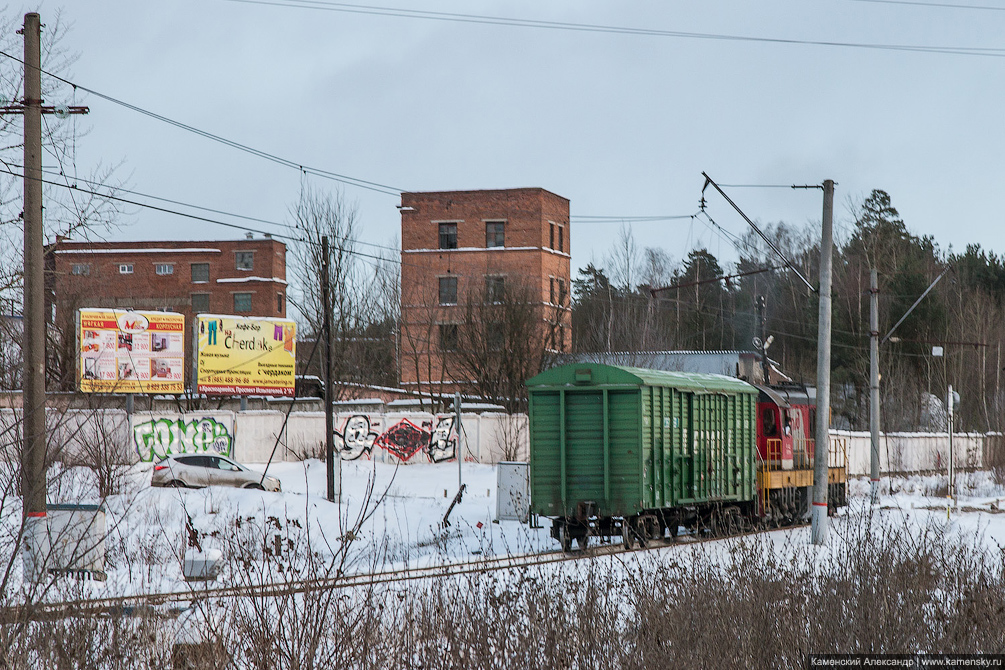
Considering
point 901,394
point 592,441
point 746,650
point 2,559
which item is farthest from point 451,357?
point 746,650

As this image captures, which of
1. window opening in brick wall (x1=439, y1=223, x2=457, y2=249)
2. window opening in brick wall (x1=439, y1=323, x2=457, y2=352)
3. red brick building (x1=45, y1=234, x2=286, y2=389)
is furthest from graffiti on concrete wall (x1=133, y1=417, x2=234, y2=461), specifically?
red brick building (x1=45, y1=234, x2=286, y2=389)

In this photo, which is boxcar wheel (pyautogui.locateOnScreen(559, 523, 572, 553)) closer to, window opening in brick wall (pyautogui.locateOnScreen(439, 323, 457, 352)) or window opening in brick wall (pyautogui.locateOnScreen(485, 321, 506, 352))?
window opening in brick wall (pyautogui.locateOnScreen(485, 321, 506, 352))

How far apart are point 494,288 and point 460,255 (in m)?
8.69

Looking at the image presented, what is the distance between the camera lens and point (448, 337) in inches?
2055

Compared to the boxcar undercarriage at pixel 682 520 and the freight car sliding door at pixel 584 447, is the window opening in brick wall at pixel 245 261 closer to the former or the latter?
the boxcar undercarriage at pixel 682 520

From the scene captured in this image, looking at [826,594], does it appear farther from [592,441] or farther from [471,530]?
[471,530]

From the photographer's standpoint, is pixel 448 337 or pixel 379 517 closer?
pixel 379 517

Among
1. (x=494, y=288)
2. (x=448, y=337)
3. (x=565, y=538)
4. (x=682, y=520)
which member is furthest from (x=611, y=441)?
(x=448, y=337)

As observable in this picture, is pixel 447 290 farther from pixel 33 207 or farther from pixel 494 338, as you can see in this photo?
pixel 33 207

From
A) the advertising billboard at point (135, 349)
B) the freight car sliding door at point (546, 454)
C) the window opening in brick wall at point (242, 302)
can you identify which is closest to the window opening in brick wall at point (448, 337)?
the advertising billboard at point (135, 349)

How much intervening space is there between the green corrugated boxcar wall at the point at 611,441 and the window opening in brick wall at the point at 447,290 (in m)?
37.5

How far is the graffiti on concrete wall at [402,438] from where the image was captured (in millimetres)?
38844

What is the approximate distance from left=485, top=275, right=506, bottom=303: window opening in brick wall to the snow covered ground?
1084cm

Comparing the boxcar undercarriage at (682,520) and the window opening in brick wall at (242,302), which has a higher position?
the window opening in brick wall at (242,302)
